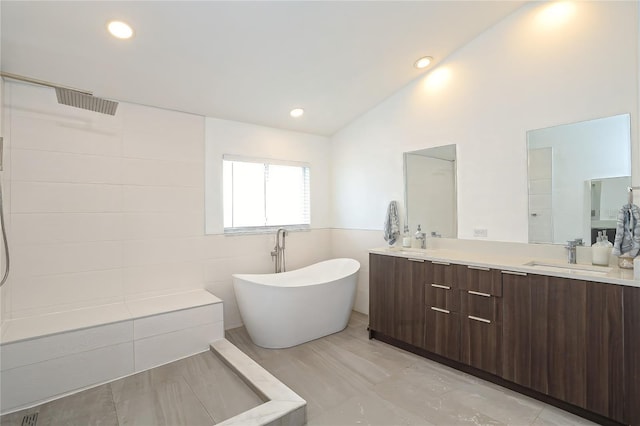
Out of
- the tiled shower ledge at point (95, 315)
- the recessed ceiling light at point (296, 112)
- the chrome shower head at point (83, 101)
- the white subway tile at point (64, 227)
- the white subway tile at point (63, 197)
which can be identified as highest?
the recessed ceiling light at point (296, 112)

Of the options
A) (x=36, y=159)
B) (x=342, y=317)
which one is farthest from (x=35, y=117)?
(x=342, y=317)

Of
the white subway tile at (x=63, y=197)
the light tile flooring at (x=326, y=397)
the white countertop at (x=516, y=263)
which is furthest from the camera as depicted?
the white subway tile at (x=63, y=197)

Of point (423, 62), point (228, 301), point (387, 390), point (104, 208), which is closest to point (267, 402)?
point (387, 390)

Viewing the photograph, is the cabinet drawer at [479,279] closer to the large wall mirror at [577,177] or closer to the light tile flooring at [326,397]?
the large wall mirror at [577,177]

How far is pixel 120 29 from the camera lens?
2090mm

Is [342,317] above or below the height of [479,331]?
below

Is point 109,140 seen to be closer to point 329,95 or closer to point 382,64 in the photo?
point 329,95

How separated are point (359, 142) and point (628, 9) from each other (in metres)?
2.54

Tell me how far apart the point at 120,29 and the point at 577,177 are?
11.4ft

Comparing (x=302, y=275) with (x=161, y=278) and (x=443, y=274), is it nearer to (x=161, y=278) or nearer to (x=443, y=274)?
(x=161, y=278)

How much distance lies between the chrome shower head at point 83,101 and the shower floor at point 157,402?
210cm

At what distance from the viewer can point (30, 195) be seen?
2.48m

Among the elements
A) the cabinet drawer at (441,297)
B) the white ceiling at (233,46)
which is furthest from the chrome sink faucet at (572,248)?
the white ceiling at (233,46)

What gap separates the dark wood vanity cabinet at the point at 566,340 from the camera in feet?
5.98
